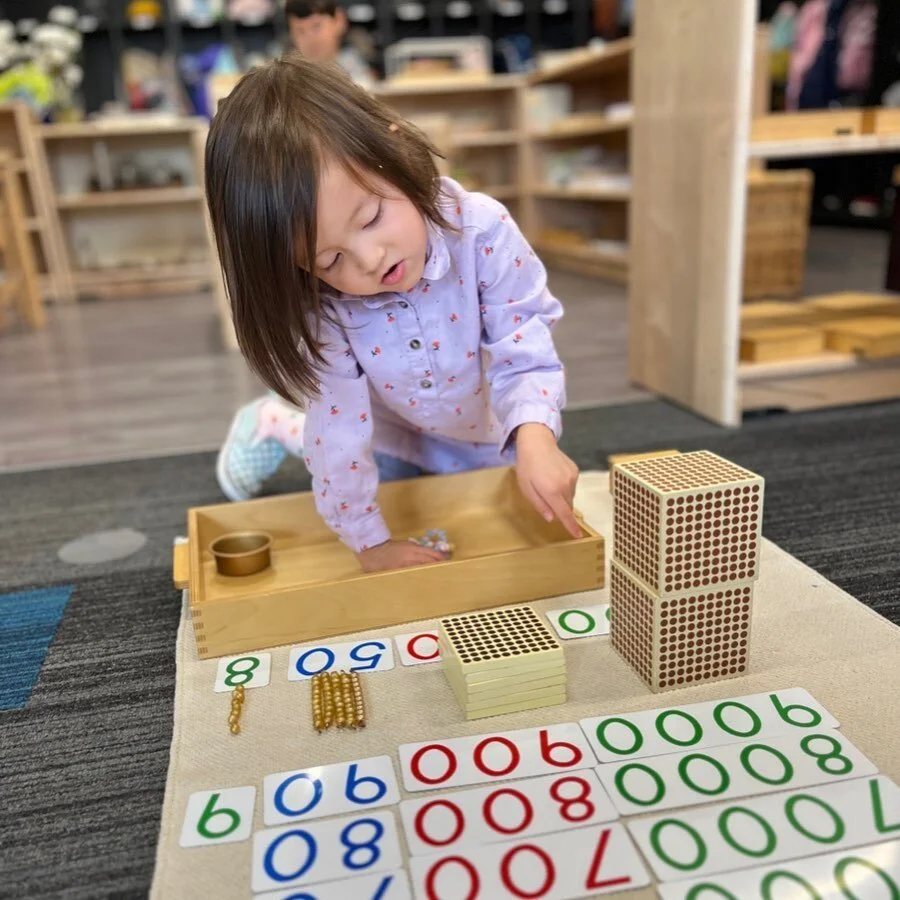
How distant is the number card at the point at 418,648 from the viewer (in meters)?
0.82

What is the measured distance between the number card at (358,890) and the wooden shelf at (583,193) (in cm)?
237

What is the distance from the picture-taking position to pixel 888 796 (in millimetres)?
609

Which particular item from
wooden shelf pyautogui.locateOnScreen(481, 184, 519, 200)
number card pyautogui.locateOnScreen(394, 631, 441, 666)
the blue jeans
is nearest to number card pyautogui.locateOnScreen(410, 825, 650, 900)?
number card pyautogui.locateOnScreen(394, 631, 441, 666)

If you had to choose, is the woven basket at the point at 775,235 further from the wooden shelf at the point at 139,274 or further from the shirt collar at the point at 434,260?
the wooden shelf at the point at 139,274

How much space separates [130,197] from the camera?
3650 millimetres

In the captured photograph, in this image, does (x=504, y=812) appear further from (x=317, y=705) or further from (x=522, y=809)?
(x=317, y=705)

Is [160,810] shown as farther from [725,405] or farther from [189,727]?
[725,405]

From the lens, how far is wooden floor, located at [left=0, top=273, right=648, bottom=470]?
1688mm

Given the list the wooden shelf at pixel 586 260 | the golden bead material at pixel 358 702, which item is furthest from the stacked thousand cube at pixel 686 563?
the wooden shelf at pixel 586 260

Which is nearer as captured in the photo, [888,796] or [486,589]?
[888,796]

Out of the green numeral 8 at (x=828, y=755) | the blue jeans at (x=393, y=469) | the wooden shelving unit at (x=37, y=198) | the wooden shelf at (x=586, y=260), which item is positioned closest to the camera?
the green numeral 8 at (x=828, y=755)

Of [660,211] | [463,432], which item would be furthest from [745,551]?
[660,211]

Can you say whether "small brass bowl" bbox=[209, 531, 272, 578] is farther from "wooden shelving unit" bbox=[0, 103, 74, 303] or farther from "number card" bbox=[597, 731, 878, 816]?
"wooden shelving unit" bbox=[0, 103, 74, 303]

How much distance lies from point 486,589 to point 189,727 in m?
0.32
